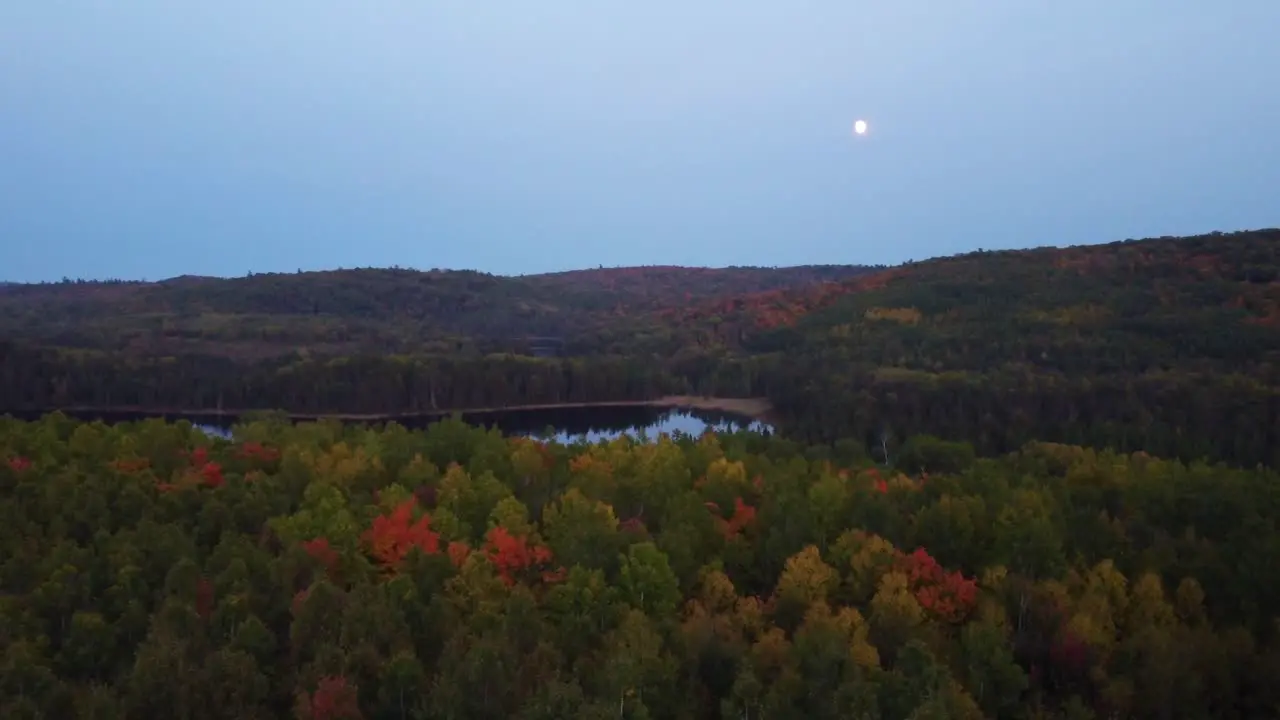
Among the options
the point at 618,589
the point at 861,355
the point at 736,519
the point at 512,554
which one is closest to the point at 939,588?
the point at 736,519

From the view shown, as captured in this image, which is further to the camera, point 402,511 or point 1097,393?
point 1097,393

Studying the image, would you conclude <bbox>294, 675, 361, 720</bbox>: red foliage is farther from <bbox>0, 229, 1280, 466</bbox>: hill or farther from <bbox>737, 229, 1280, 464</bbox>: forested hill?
<bbox>737, 229, 1280, 464</bbox>: forested hill

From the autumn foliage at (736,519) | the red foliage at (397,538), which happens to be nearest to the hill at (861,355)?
the autumn foliage at (736,519)

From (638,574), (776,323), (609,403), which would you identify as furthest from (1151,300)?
(638,574)

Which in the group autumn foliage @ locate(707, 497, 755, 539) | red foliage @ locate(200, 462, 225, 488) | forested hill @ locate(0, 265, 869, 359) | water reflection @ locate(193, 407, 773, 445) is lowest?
water reflection @ locate(193, 407, 773, 445)

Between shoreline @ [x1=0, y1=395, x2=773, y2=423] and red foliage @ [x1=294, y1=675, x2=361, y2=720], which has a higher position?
red foliage @ [x1=294, y1=675, x2=361, y2=720]

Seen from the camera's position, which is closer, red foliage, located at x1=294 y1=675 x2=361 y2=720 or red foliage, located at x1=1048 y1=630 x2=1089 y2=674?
red foliage, located at x1=294 y1=675 x2=361 y2=720

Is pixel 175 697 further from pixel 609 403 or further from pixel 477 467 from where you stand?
pixel 609 403

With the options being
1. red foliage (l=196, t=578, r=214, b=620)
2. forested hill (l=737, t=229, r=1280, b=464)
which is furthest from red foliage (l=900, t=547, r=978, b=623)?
forested hill (l=737, t=229, r=1280, b=464)
